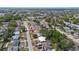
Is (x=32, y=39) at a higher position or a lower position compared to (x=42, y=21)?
lower

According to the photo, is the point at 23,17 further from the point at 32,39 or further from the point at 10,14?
the point at 32,39

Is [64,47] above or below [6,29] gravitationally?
below
